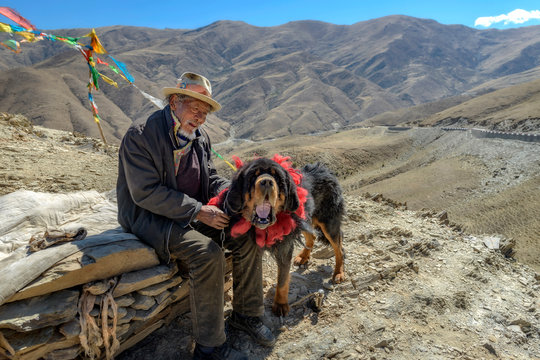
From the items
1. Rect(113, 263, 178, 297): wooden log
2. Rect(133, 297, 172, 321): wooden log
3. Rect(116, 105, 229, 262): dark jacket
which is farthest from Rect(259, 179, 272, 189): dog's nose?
Rect(133, 297, 172, 321): wooden log

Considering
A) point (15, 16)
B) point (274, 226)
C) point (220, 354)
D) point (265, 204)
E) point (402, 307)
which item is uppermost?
point (15, 16)

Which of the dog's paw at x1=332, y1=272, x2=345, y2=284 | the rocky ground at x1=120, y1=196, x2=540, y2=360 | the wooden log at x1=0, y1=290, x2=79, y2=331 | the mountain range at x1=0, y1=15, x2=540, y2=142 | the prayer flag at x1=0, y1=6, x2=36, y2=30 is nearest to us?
the wooden log at x1=0, y1=290, x2=79, y2=331

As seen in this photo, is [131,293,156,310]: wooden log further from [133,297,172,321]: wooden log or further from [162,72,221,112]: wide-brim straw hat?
[162,72,221,112]: wide-brim straw hat

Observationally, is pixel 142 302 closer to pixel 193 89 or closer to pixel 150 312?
pixel 150 312

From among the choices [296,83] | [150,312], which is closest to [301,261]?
[150,312]

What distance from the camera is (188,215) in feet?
9.71

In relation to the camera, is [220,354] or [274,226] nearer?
[220,354]

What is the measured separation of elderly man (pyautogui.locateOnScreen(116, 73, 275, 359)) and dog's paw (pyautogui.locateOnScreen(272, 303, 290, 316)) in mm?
472

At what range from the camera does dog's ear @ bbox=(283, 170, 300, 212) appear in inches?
122

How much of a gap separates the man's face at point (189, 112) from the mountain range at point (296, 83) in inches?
902

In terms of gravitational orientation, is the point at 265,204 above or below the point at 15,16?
below

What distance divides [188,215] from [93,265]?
0.86 m

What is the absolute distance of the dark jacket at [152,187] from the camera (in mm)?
2885

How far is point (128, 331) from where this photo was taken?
277 cm
